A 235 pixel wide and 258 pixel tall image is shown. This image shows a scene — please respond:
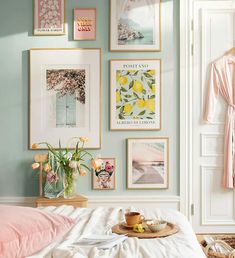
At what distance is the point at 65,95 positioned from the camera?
458 centimetres

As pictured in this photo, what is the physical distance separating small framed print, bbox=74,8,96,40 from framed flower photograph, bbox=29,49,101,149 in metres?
0.13

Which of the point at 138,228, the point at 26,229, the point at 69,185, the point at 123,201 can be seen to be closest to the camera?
the point at 26,229

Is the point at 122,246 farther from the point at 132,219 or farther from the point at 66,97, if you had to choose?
the point at 66,97

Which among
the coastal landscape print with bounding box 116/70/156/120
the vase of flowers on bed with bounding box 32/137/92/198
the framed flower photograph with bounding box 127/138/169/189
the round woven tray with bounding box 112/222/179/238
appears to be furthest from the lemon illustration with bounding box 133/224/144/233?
the coastal landscape print with bounding box 116/70/156/120

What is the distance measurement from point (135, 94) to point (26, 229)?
2.49 metres

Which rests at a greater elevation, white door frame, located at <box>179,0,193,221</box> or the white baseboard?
white door frame, located at <box>179,0,193,221</box>

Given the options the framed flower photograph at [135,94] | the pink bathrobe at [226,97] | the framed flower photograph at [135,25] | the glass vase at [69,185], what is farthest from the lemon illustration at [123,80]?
the glass vase at [69,185]

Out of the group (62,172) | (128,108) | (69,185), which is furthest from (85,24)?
(69,185)

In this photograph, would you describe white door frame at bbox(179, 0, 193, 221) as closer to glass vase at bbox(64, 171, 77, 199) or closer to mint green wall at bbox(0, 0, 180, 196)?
mint green wall at bbox(0, 0, 180, 196)

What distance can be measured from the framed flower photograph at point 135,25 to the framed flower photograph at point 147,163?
2.86 feet

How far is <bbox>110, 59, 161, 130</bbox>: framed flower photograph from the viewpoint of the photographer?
4574 millimetres

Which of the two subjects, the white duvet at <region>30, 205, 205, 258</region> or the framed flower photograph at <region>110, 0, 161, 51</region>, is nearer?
the white duvet at <region>30, 205, 205, 258</region>

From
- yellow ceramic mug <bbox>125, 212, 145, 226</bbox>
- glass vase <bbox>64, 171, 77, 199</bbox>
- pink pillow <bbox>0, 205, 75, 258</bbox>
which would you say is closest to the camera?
pink pillow <bbox>0, 205, 75, 258</bbox>

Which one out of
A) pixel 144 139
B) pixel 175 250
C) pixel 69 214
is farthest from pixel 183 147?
pixel 175 250
